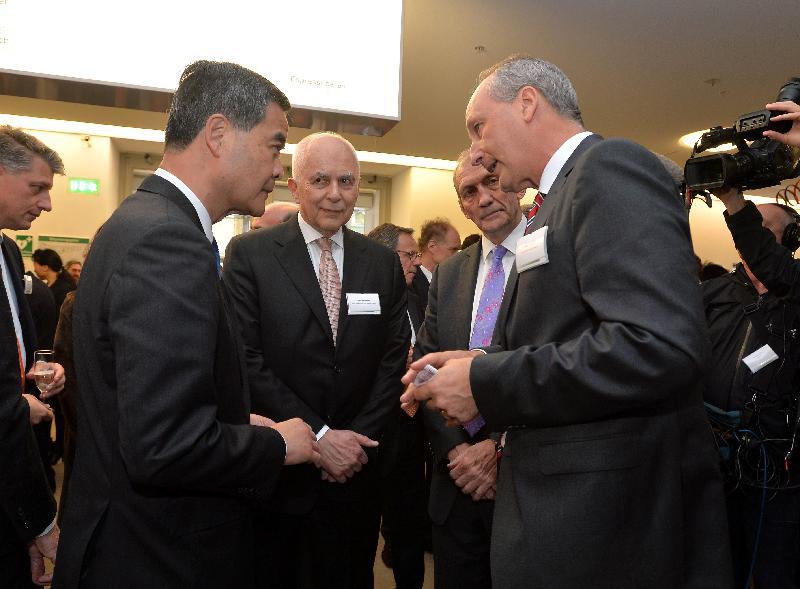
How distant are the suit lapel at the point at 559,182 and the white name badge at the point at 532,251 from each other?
0.16 feet

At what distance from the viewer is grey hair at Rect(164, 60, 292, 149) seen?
1.32 meters

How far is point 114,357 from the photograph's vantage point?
1.14m

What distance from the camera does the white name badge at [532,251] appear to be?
1.18m

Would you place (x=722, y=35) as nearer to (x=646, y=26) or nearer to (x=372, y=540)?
(x=646, y=26)

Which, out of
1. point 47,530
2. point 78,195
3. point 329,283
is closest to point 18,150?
point 329,283

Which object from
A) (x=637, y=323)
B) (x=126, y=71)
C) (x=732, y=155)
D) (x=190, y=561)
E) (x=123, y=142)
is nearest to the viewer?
(x=637, y=323)

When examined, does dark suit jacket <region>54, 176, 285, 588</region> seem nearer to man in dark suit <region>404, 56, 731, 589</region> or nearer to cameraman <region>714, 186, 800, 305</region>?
man in dark suit <region>404, 56, 731, 589</region>

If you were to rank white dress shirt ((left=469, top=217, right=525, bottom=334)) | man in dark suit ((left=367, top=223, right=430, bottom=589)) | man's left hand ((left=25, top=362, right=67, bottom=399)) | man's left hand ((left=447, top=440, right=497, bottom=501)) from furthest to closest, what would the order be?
1. man in dark suit ((left=367, top=223, right=430, bottom=589))
2. man's left hand ((left=25, top=362, right=67, bottom=399))
3. white dress shirt ((left=469, top=217, right=525, bottom=334))
4. man's left hand ((left=447, top=440, right=497, bottom=501))

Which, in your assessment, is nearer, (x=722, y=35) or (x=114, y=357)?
(x=114, y=357)

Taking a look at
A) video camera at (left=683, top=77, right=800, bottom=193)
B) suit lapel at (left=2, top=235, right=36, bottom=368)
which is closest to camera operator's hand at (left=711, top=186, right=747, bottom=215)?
video camera at (left=683, top=77, right=800, bottom=193)

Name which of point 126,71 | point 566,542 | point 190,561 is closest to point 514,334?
point 566,542

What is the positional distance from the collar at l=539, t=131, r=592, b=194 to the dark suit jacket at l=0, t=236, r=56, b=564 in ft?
4.32

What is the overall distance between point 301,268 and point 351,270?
194mm

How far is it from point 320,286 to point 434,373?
40.9 inches
